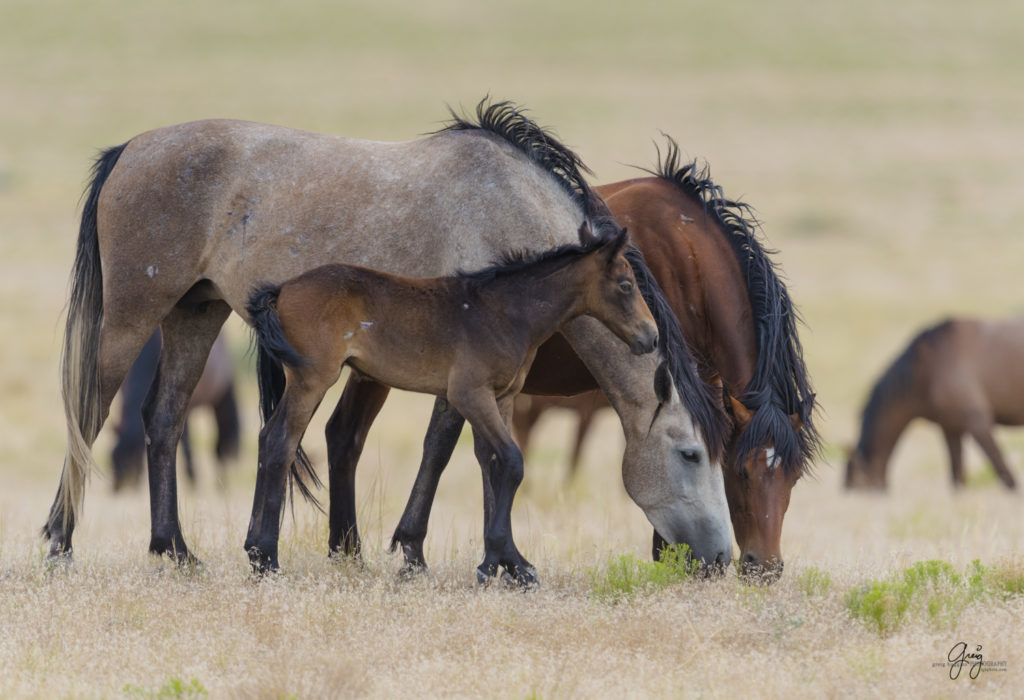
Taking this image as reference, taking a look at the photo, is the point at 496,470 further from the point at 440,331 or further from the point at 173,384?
the point at 173,384

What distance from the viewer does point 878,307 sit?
86.1ft

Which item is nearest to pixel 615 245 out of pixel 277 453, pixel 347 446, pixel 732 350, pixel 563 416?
pixel 732 350

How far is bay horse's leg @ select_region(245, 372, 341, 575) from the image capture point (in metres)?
5.43

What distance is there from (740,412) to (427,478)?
63.5 inches

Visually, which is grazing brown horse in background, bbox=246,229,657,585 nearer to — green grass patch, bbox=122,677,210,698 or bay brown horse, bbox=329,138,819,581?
bay brown horse, bbox=329,138,819,581

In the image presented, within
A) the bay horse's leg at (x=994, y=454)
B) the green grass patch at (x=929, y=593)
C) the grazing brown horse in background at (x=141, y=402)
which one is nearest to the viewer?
the green grass patch at (x=929, y=593)

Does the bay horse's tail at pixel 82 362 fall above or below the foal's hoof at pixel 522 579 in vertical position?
above

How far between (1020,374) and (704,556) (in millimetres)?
10380

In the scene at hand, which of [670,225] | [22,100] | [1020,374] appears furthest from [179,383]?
[22,100]

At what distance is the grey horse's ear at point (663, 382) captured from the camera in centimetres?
579

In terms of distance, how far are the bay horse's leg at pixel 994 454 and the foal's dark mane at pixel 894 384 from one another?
1.06m

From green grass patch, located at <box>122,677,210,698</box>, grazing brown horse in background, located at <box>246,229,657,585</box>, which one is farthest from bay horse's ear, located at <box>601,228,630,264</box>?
green grass patch, located at <box>122,677,210,698</box>

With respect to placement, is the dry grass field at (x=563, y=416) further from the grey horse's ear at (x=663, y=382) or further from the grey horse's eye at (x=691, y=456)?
the grey horse's ear at (x=663, y=382)

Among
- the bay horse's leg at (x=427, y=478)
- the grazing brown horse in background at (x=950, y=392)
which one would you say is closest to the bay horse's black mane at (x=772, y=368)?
the bay horse's leg at (x=427, y=478)
